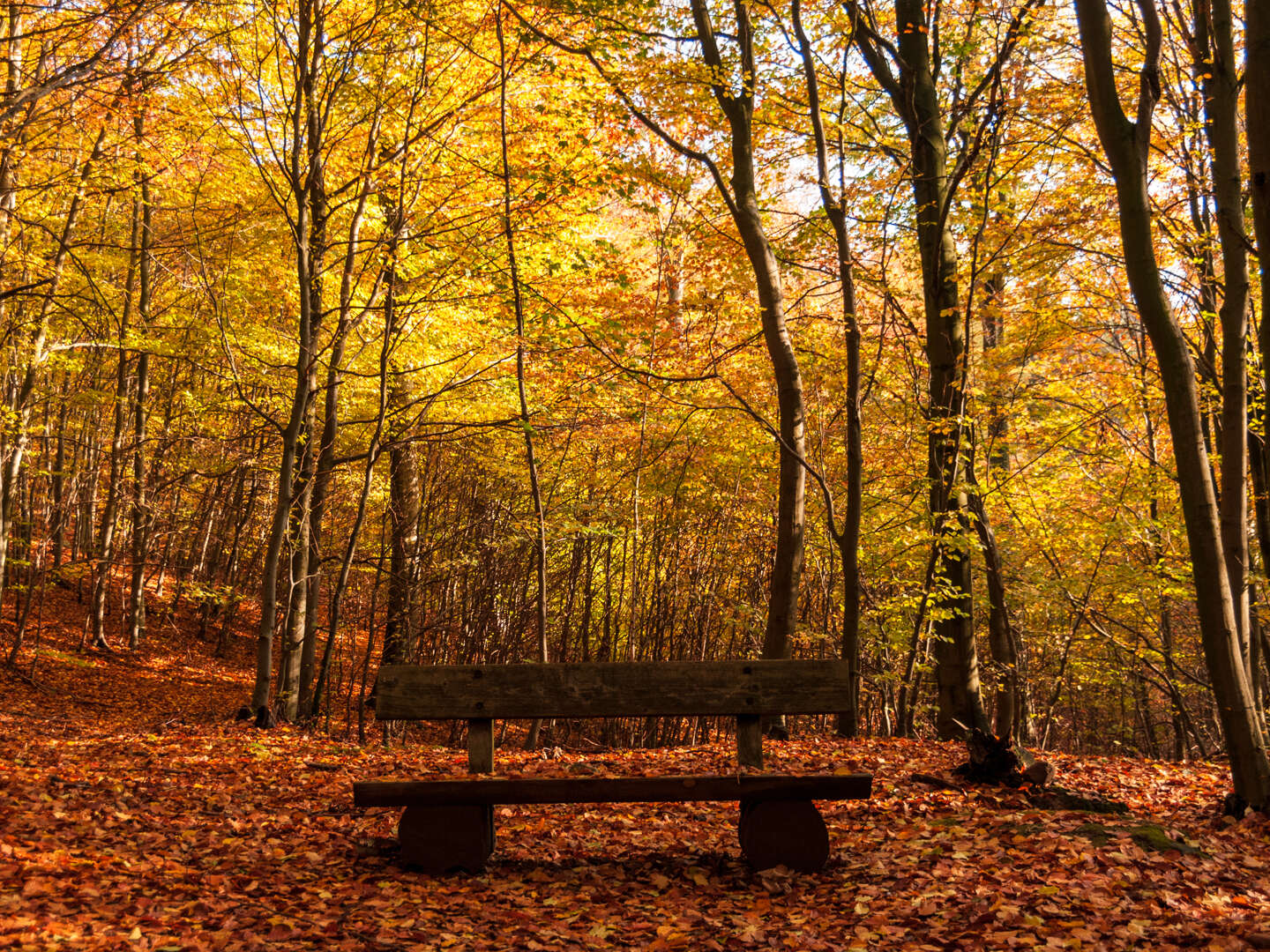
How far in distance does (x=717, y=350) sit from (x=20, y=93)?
8.66m

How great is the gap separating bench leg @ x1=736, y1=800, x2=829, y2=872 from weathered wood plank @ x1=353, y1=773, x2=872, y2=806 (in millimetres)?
153

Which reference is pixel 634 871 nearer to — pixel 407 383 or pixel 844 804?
pixel 844 804

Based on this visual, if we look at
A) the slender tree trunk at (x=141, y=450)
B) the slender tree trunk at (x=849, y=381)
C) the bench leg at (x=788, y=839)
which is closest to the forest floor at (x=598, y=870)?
the bench leg at (x=788, y=839)

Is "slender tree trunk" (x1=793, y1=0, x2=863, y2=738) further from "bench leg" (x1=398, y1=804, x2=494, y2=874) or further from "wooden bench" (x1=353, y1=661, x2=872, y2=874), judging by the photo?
"bench leg" (x1=398, y1=804, x2=494, y2=874)

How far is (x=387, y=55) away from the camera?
28.0 ft

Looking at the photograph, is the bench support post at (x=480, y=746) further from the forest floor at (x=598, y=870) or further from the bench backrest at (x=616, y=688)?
the forest floor at (x=598, y=870)

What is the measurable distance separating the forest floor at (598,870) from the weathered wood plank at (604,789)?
0.39 metres

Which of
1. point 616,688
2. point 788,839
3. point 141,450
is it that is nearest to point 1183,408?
point 788,839

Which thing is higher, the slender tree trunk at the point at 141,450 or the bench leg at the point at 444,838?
the slender tree trunk at the point at 141,450

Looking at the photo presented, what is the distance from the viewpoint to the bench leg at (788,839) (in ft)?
13.6

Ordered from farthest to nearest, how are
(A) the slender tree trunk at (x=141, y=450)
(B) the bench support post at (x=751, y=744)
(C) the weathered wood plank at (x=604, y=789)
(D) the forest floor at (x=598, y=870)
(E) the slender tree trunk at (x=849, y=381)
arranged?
(A) the slender tree trunk at (x=141, y=450) → (E) the slender tree trunk at (x=849, y=381) → (B) the bench support post at (x=751, y=744) → (C) the weathered wood plank at (x=604, y=789) → (D) the forest floor at (x=598, y=870)

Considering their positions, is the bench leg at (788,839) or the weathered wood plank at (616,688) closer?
the bench leg at (788,839)

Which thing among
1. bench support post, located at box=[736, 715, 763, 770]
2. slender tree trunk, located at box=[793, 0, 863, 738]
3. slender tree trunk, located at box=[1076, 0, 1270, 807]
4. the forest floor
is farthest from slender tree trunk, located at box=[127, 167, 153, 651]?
slender tree trunk, located at box=[1076, 0, 1270, 807]

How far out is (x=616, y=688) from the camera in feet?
14.5
